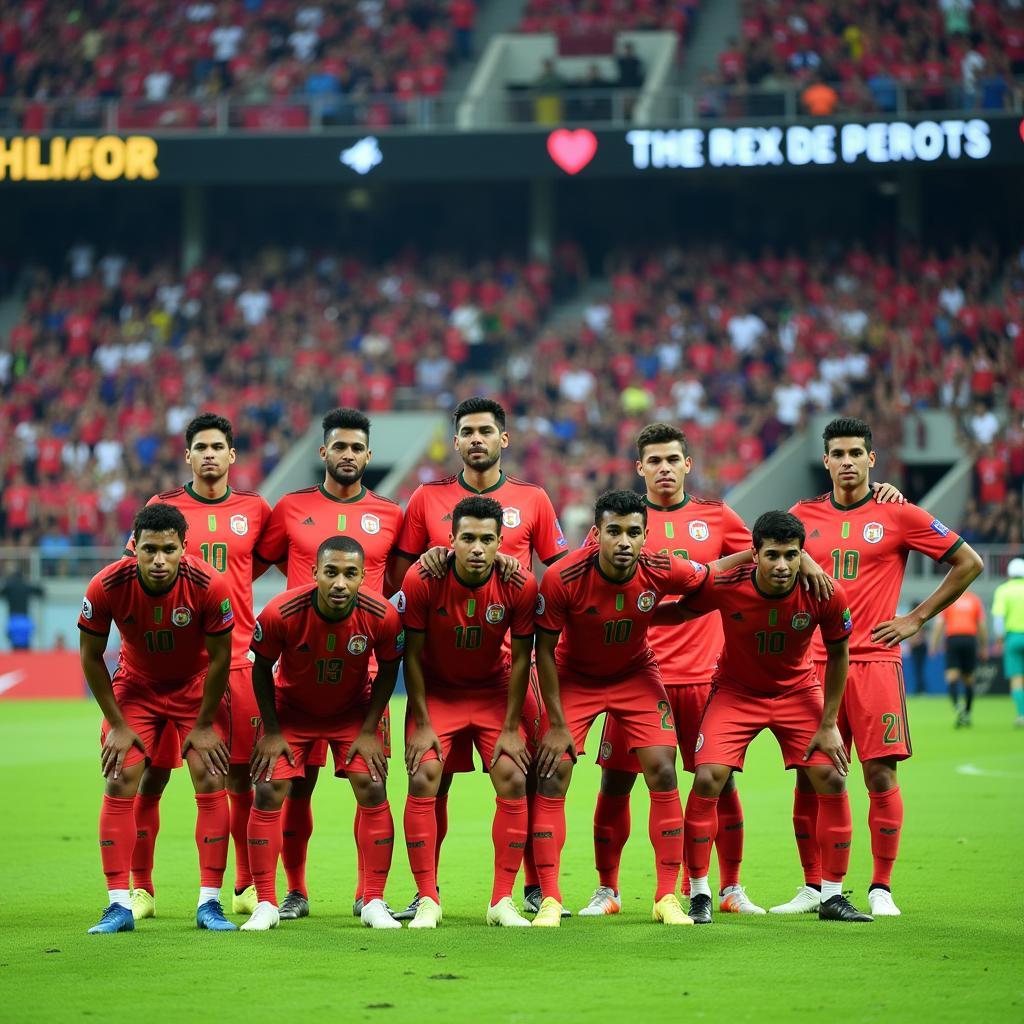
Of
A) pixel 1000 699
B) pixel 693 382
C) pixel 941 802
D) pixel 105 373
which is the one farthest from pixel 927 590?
pixel 105 373

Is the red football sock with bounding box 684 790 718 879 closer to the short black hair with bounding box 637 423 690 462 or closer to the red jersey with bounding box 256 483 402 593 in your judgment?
the short black hair with bounding box 637 423 690 462

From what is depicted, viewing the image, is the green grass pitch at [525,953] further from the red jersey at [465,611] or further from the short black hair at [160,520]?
the short black hair at [160,520]

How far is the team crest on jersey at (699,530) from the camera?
8664 millimetres

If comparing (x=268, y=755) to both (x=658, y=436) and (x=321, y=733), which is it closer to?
(x=321, y=733)

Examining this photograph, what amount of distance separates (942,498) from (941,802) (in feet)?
46.6

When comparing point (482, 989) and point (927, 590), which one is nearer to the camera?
point (482, 989)

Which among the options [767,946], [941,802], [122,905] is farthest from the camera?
[941,802]

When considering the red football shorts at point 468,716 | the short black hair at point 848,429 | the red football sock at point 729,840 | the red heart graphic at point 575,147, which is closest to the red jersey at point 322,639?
the red football shorts at point 468,716

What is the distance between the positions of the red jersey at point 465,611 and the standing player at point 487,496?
505mm

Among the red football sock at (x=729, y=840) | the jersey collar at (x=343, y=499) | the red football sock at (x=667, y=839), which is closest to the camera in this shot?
the red football sock at (x=667, y=839)

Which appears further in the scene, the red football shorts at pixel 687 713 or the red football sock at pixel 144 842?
the red football shorts at pixel 687 713

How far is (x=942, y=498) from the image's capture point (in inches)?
1048

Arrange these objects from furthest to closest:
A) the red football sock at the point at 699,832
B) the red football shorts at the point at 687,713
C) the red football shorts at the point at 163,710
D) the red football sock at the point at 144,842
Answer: the red football shorts at the point at 687,713 < the red football sock at the point at 144,842 < the red football shorts at the point at 163,710 < the red football sock at the point at 699,832

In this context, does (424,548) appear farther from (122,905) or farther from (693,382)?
(693,382)
